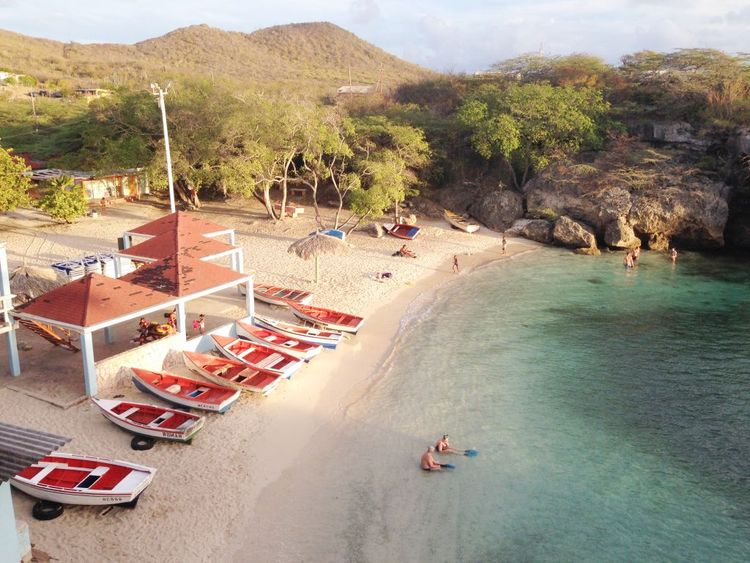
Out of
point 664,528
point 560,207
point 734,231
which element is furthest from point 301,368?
point 734,231

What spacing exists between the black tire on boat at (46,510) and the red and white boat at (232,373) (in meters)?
5.15

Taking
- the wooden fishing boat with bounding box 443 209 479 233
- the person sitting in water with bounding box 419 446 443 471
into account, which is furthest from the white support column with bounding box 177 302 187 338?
the wooden fishing boat with bounding box 443 209 479 233

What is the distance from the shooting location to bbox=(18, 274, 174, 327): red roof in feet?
46.3

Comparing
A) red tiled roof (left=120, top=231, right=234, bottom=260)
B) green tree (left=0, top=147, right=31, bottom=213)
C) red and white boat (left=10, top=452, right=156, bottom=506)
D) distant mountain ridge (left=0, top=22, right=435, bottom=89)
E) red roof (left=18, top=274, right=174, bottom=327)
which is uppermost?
distant mountain ridge (left=0, top=22, right=435, bottom=89)

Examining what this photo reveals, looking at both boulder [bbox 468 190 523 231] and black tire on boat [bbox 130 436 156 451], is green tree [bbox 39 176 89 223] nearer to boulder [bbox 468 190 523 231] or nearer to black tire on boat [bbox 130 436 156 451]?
black tire on boat [bbox 130 436 156 451]

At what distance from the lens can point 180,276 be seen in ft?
54.9

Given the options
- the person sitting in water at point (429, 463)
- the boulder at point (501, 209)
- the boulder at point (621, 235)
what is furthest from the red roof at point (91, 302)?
the boulder at point (621, 235)

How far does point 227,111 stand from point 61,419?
23542 mm

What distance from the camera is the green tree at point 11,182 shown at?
2759 centimetres

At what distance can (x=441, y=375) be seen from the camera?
17422 millimetres

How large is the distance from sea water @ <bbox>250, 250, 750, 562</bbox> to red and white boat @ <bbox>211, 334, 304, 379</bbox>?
2.26 meters

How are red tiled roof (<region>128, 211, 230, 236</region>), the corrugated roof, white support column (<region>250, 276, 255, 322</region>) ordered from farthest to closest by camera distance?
red tiled roof (<region>128, 211, 230, 236</region>)
white support column (<region>250, 276, 255, 322</region>)
the corrugated roof

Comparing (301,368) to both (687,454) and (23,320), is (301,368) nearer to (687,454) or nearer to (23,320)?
(23,320)

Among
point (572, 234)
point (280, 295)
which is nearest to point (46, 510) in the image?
point (280, 295)
